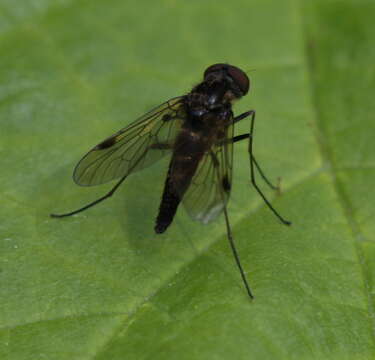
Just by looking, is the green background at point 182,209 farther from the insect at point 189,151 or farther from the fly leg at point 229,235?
the insect at point 189,151

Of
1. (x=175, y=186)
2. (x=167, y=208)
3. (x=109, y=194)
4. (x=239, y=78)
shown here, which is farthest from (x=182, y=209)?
(x=239, y=78)

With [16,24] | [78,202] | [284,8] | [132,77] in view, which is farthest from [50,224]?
[284,8]

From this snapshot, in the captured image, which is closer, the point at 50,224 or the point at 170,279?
the point at 170,279

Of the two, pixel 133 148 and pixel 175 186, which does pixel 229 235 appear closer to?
pixel 175 186

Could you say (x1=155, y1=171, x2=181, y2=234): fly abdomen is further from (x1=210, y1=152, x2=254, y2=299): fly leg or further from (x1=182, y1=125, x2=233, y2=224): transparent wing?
(x1=210, y1=152, x2=254, y2=299): fly leg

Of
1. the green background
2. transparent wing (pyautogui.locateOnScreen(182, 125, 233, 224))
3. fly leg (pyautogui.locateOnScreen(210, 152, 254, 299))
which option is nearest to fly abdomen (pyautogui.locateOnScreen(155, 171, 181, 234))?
the green background

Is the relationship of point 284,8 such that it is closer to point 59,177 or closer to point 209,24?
point 209,24

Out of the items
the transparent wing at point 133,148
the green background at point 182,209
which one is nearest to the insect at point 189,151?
the transparent wing at point 133,148
